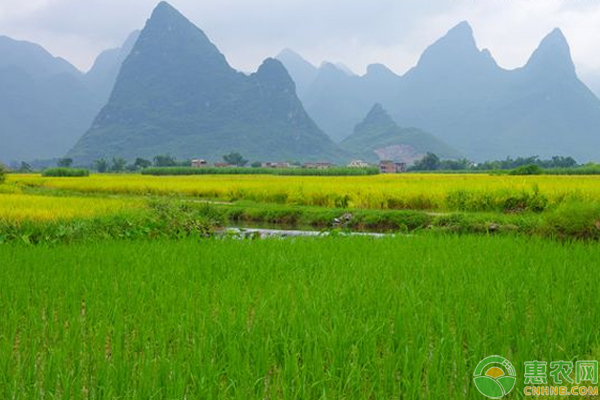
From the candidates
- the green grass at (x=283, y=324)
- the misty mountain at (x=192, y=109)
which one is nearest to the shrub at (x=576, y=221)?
the green grass at (x=283, y=324)

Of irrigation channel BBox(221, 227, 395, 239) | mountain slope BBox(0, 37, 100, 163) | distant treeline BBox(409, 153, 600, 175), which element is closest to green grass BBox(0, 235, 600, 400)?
irrigation channel BBox(221, 227, 395, 239)

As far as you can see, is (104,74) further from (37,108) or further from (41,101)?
(37,108)

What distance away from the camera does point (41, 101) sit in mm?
152500

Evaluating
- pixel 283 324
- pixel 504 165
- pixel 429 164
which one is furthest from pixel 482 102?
pixel 283 324

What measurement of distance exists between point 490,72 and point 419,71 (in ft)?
78.9

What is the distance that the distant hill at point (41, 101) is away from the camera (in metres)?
136

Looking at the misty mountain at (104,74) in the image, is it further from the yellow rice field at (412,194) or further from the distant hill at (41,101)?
the yellow rice field at (412,194)

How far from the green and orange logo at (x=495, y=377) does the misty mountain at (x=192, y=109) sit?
10045 centimetres

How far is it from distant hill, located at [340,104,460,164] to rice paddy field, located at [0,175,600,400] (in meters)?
104

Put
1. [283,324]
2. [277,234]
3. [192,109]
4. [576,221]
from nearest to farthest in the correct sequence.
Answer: [283,324] < [576,221] < [277,234] < [192,109]

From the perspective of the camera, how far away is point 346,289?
3855 millimetres

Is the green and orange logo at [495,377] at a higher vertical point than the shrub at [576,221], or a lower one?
lower

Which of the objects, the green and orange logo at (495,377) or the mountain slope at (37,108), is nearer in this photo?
the green and orange logo at (495,377)

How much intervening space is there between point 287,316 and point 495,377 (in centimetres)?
128
